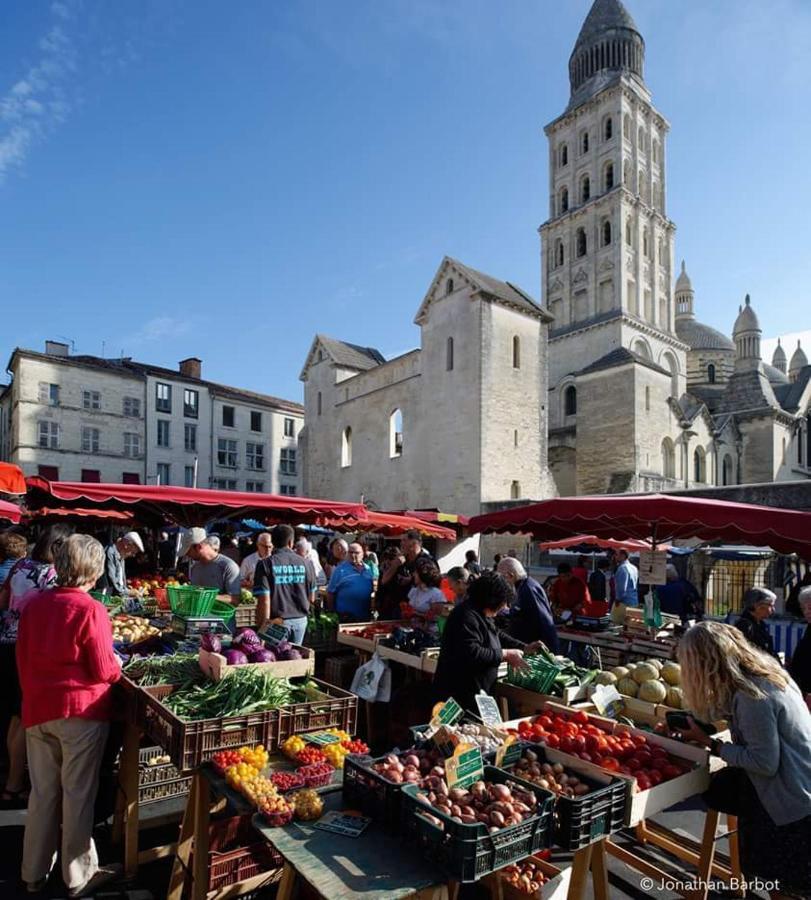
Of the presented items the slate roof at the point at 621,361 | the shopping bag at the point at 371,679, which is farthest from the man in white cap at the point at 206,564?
the slate roof at the point at 621,361

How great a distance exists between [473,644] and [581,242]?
43.2 meters

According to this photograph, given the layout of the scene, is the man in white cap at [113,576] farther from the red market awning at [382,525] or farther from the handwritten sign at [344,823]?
the handwritten sign at [344,823]

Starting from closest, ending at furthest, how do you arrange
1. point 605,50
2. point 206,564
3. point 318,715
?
point 318,715 → point 206,564 → point 605,50

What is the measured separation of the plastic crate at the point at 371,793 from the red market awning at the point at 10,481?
6.11 m

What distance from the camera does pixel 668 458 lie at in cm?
3369

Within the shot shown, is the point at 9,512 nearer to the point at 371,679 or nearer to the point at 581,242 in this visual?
the point at 371,679

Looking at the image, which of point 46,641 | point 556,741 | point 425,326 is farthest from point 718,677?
point 425,326

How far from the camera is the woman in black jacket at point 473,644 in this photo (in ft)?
12.8

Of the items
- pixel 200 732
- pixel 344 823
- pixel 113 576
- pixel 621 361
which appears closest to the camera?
pixel 344 823

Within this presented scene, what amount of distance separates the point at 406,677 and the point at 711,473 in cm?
3615

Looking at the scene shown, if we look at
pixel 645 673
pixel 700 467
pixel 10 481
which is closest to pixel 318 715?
pixel 645 673

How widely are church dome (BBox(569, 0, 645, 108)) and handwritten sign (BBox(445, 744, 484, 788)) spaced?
160ft

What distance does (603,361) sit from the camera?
32344 mm

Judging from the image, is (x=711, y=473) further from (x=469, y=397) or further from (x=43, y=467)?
(x=43, y=467)
